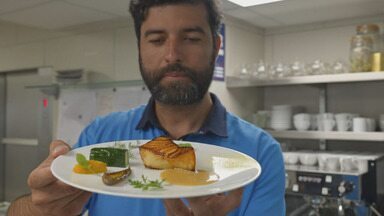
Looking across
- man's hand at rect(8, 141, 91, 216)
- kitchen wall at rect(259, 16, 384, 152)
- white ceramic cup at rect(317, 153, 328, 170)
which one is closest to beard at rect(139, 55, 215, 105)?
man's hand at rect(8, 141, 91, 216)

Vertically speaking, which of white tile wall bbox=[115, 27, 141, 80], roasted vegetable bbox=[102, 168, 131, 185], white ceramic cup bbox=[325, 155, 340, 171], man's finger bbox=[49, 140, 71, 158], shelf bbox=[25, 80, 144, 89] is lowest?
white ceramic cup bbox=[325, 155, 340, 171]

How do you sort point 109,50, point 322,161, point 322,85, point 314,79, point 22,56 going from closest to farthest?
point 322,161
point 314,79
point 322,85
point 109,50
point 22,56

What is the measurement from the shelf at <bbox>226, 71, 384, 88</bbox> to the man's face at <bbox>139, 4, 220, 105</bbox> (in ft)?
4.83

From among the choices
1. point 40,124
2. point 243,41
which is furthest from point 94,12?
point 40,124

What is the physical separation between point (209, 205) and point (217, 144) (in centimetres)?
40

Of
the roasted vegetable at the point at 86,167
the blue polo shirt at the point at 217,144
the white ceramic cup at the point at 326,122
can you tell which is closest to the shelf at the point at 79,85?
the white ceramic cup at the point at 326,122

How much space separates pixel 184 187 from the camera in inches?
23.9

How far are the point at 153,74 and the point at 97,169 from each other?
1.27 feet

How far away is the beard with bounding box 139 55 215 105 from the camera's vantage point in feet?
3.27

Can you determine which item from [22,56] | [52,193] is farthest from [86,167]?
[22,56]

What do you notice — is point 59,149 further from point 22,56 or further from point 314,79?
point 22,56

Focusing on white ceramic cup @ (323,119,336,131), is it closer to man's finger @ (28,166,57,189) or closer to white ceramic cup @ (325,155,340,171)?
white ceramic cup @ (325,155,340,171)

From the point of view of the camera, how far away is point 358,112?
2676 millimetres

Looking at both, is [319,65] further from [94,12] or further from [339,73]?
[94,12]
